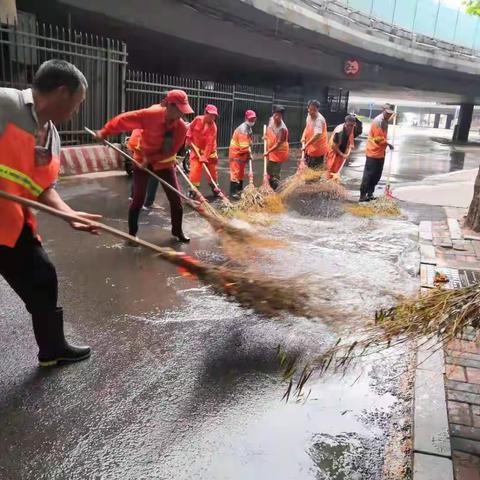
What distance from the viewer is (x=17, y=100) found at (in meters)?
2.63

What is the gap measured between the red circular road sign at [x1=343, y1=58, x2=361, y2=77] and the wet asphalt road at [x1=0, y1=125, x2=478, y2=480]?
20083mm

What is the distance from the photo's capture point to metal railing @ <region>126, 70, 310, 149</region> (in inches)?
518

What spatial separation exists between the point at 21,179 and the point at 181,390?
156 centimetres

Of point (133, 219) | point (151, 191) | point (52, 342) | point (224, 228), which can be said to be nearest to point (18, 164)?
point (52, 342)

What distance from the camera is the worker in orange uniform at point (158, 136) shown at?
5367mm

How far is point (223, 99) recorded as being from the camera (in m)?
16.8

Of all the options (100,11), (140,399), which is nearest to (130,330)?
(140,399)

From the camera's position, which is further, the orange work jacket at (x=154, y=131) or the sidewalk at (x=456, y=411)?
the orange work jacket at (x=154, y=131)

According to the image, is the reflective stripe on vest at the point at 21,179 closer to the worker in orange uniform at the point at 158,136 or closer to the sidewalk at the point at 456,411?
the sidewalk at the point at 456,411

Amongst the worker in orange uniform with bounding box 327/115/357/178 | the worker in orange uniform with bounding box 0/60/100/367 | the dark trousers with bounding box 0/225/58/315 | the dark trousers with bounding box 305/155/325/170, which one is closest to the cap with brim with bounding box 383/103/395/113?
the worker in orange uniform with bounding box 327/115/357/178

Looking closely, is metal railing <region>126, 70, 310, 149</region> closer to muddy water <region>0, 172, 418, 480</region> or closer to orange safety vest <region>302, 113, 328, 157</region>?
orange safety vest <region>302, 113, 328, 157</region>

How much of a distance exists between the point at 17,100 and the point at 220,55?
55.1 feet

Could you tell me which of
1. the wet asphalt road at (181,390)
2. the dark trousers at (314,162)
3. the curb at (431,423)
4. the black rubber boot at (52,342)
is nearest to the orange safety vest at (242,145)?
the dark trousers at (314,162)

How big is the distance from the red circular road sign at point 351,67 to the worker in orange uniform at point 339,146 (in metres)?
14.4
